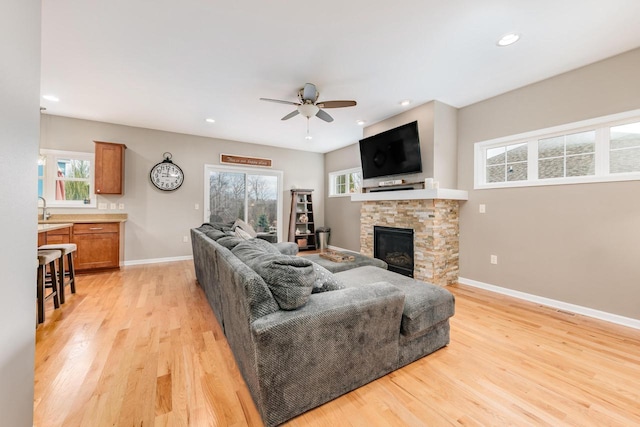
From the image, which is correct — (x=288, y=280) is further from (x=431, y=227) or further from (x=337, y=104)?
(x=431, y=227)

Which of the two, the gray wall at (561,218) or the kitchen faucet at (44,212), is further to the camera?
the kitchen faucet at (44,212)

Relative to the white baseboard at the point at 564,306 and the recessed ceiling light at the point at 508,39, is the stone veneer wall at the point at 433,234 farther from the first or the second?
the recessed ceiling light at the point at 508,39

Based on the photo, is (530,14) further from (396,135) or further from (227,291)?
(227,291)

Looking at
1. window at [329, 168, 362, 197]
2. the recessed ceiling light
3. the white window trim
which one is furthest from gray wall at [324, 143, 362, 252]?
the recessed ceiling light

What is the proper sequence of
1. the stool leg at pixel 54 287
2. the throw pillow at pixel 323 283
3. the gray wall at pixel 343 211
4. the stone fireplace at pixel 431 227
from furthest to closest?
the gray wall at pixel 343 211 < the stone fireplace at pixel 431 227 < the stool leg at pixel 54 287 < the throw pillow at pixel 323 283

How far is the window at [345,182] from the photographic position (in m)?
5.82

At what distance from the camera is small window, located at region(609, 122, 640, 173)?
96.0 inches

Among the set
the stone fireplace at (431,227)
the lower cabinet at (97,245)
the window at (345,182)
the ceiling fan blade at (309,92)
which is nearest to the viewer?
the ceiling fan blade at (309,92)

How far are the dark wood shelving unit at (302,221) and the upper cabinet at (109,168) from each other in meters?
3.46

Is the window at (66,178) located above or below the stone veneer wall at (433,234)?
above

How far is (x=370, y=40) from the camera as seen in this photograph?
2.29 metres

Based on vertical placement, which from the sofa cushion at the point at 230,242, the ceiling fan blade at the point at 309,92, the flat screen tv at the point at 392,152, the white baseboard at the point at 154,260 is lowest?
the white baseboard at the point at 154,260

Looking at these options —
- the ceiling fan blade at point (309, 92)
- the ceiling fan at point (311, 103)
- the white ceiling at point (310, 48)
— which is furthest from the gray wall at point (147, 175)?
the ceiling fan blade at point (309, 92)

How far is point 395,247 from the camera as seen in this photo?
4109 mm
